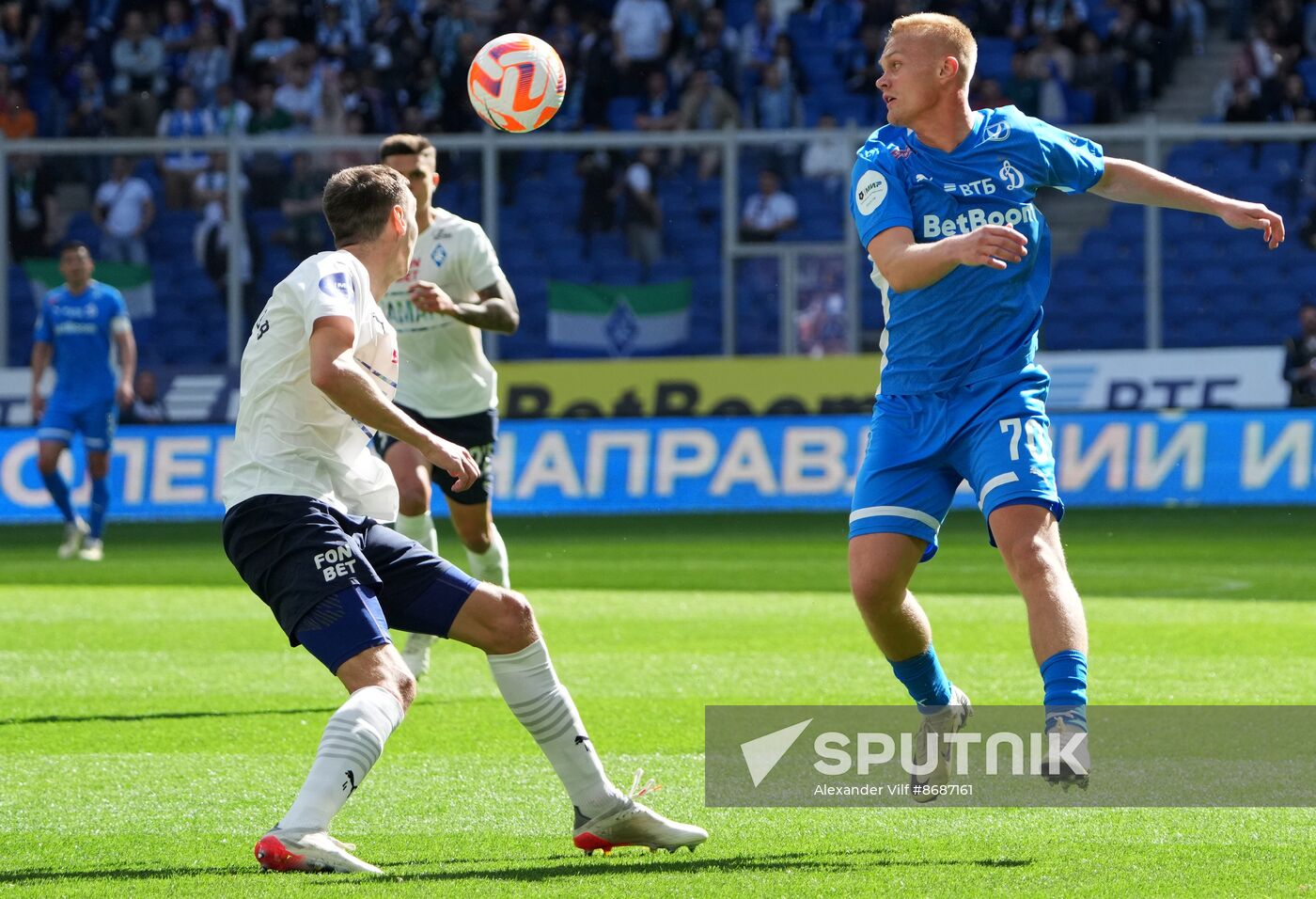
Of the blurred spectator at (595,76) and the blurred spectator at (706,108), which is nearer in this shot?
the blurred spectator at (706,108)

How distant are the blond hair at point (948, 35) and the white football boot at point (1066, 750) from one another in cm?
195

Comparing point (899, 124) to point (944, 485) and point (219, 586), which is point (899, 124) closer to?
point (944, 485)

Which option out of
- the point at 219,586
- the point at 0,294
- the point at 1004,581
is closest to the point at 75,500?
the point at 0,294

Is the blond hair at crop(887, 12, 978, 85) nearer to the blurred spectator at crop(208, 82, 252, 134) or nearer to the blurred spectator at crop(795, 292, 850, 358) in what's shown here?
the blurred spectator at crop(795, 292, 850, 358)

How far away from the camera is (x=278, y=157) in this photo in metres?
21.2

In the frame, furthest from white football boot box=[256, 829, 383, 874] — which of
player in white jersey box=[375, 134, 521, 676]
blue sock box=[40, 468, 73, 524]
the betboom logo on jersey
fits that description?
blue sock box=[40, 468, 73, 524]

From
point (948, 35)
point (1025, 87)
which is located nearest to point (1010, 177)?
point (948, 35)

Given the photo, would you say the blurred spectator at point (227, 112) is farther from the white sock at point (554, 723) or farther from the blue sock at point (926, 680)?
the white sock at point (554, 723)

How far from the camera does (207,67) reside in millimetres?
24406

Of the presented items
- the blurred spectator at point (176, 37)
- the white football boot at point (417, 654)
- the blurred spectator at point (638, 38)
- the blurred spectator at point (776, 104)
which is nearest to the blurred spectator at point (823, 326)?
the blurred spectator at point (776, 104)

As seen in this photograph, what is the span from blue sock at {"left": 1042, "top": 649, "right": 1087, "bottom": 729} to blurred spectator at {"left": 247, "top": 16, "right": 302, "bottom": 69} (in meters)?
21.0

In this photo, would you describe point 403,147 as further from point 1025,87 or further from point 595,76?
point 595,76

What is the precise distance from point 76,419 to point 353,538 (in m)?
11.1

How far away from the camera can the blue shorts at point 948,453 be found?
220 inches
